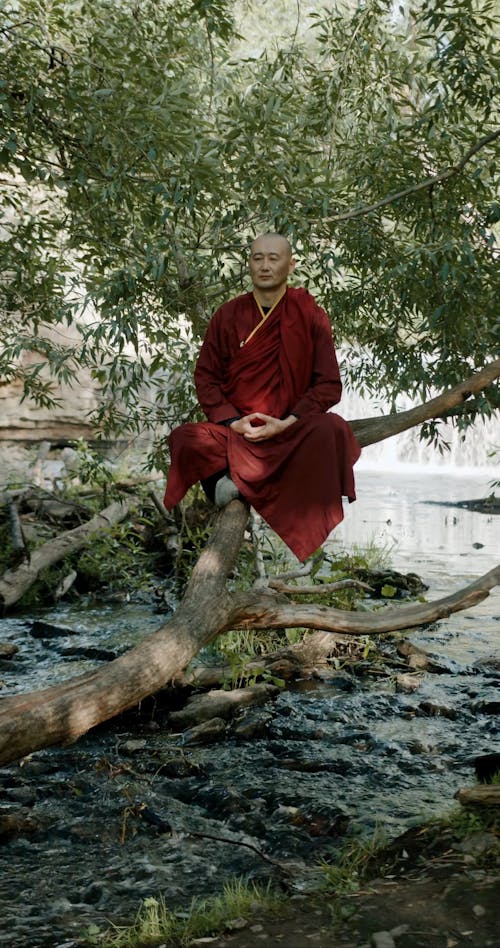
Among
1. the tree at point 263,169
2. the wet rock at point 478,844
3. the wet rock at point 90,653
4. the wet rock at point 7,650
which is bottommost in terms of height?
the wet rock at point 478,844

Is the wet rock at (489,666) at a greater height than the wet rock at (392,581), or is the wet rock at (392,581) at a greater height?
the wet rock at (392,581)

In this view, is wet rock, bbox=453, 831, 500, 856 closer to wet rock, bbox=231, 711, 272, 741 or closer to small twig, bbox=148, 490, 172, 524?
wet rock, bbox=231, 711, 272, 741

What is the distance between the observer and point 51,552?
293 inches

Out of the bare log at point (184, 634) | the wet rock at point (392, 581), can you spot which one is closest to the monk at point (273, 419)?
the bare log at point (184, 634)

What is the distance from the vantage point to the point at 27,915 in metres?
2.67

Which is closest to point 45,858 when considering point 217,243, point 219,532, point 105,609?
point 219,532

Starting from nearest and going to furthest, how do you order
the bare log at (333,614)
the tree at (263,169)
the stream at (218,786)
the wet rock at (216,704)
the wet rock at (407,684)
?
the stream at (218,786), the bare log at (333,614), the tree at (263,169), the wet rock at (216,704), the wet rock at (407,684)

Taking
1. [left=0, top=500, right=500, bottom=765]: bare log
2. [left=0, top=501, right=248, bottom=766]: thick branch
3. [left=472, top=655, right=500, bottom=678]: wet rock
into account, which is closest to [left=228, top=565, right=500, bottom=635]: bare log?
[left=0, top=500, right=500, bottom=765]: bare log

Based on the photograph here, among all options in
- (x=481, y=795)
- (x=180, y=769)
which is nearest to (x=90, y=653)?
(x=180, y=769)

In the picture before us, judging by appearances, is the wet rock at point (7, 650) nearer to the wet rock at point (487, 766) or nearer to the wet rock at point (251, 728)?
the wet rock at point (251, 728)

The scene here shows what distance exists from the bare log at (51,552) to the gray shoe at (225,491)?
12.3 ft

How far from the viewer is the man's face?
12.3ft

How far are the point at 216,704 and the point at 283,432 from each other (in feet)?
5.97

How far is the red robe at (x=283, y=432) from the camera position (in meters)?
3.53
